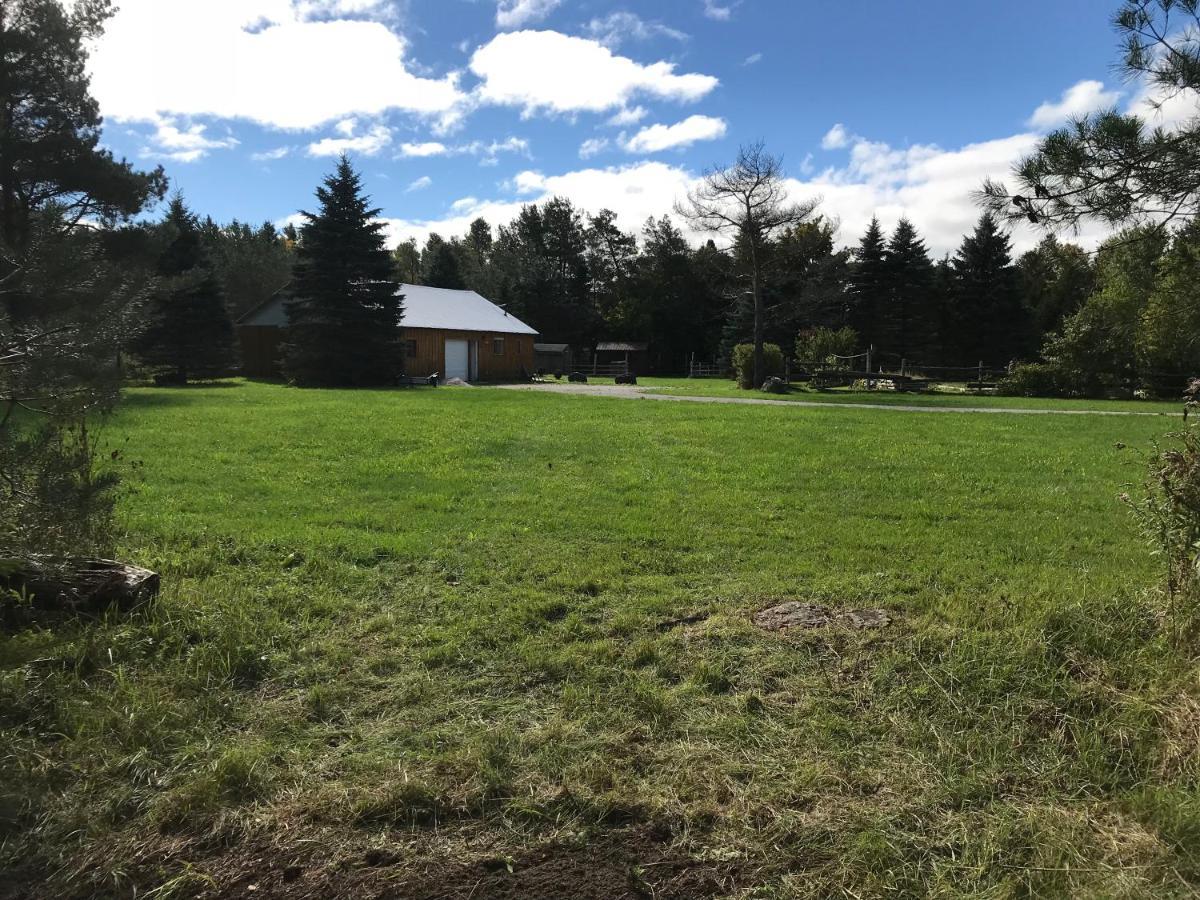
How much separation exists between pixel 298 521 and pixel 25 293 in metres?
3.64

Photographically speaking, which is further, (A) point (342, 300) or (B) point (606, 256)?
(B) point (606, 256)

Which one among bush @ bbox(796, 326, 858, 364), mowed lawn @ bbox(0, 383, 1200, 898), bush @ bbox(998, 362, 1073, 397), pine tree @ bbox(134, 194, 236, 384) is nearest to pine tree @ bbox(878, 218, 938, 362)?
bush @ bbox(796, 326, 858, 364)

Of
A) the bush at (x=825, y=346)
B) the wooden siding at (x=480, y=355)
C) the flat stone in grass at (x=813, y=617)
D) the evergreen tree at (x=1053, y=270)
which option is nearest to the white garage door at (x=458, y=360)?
the wooden siding at (x=480, y=355)

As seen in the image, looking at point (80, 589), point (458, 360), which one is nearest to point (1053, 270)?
point (80, 589)

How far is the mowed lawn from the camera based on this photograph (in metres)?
2.38

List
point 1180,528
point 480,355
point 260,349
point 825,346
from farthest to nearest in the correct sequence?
point 825,346 → point 480,355 → point 260,349 → point 1180,528

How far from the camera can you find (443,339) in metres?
32.5

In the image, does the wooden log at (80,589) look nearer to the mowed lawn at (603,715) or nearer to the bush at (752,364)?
the mowed lawn at (603,715)

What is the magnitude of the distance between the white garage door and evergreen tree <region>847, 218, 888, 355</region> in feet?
89.2

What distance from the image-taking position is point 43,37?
6152 mm

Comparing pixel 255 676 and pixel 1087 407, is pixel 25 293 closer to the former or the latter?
pixel 255 676

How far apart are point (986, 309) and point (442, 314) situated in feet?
113

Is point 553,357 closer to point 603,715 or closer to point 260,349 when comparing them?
point 260,349

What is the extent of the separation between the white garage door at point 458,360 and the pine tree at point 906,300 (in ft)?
91.5
